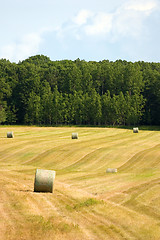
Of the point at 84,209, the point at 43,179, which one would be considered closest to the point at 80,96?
the point at 43,179

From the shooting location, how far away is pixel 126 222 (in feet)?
45.9

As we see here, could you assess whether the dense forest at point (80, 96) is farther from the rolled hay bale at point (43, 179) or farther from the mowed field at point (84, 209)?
the rolled hay bale at point (43, 179)

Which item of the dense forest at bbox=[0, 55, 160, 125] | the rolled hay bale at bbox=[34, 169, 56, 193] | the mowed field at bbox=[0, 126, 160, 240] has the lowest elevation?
the mowed field at bbox=[0, 126, 160, 240]

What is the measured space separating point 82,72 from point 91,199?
382ft

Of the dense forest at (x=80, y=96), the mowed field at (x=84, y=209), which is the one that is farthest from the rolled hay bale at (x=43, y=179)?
the dense forest at (x=80, y=96)

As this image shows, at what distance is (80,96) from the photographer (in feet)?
388

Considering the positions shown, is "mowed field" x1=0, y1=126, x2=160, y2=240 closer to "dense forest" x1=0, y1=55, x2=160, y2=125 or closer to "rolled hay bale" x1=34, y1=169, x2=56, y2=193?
"rolled hay bale" x1=34, y1=169, x2=56, y2=193

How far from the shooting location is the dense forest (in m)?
109

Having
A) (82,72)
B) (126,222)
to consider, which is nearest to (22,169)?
(126,222)

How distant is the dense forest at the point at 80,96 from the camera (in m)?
109

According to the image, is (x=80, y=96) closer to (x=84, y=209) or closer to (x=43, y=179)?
(x=43, y=179)

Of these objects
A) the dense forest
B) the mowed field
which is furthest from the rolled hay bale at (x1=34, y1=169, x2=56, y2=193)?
the dense forest

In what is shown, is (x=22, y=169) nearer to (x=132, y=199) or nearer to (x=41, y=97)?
(x=132, y=199)

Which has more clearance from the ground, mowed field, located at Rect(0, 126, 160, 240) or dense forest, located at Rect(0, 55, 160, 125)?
dense forest, located at Rect(0, 55, 160, 125)
